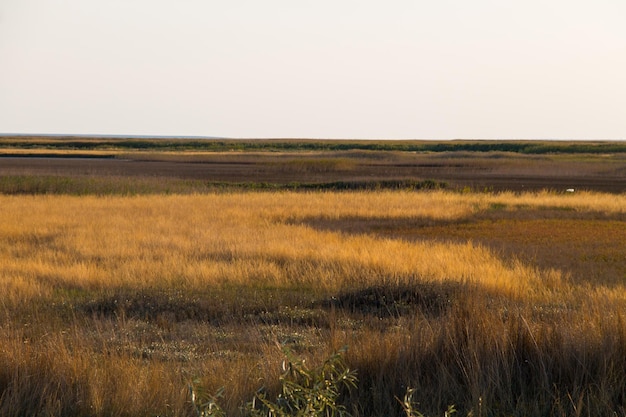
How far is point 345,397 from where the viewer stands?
6258 mm

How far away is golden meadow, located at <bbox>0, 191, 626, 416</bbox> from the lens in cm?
642

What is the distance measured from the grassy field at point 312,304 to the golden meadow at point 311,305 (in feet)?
0.11

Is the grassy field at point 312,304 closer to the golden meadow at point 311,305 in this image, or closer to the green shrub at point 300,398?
the golden meadow at point 311,305

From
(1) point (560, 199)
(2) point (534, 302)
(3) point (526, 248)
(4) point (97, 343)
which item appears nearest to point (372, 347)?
(4) point (97, 343)

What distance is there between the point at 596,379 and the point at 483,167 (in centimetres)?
6139

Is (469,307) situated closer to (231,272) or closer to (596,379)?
(596,379)

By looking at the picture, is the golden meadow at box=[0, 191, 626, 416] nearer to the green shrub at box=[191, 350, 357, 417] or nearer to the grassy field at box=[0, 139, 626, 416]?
the grassy field at box=[0, 139, 626, 416]

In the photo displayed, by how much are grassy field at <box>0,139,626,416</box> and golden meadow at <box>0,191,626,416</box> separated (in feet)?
0.11

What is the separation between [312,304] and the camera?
11945 mm

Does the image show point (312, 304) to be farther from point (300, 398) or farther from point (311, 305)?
point (300, 398)

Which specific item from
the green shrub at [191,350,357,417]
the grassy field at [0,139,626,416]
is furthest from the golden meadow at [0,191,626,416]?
the green shrub at [191,350,357,417]

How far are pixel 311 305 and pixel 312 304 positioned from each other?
0.19 feet

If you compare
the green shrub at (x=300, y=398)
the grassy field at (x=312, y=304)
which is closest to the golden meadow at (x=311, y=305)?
the grassy field at (x=312, y=304)

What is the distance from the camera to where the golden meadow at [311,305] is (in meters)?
6.42
